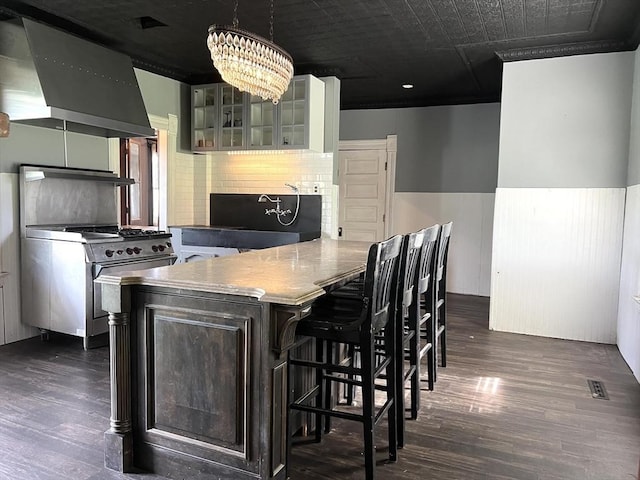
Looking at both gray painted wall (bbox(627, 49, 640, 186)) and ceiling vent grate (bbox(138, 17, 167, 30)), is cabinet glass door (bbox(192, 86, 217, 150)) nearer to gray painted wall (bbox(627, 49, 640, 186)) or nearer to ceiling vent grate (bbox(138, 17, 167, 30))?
ceiling vent grate (bbox(138, 17, 167, 30))

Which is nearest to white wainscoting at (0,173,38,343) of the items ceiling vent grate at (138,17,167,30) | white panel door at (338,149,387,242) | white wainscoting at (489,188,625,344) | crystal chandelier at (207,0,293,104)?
ceiling vent grate at (138,17,167,30)

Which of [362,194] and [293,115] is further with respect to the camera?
[362,194]

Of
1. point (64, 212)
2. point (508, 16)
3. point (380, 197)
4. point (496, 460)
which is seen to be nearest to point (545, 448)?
point (496, 460)

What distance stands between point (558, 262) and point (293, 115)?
9.68 ft

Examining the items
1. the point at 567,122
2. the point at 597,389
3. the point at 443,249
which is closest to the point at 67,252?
the point at 443,249

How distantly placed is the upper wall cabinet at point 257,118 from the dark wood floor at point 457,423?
2600mm

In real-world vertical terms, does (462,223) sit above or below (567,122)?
below

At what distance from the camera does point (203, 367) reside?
205cm

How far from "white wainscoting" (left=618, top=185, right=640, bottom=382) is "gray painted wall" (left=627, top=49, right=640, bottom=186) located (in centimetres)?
10

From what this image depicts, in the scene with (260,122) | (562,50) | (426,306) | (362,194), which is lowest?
(426,306)

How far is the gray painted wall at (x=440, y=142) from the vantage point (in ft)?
20.7

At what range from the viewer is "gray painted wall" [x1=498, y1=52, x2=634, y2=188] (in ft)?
13.8

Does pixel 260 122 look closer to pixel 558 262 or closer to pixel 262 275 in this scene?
pixel 558 262

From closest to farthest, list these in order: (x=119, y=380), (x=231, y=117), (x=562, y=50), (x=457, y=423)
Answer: (x=119, y=380), (x=457, y=423), (x=562, y=50), (x=231, y=117)
